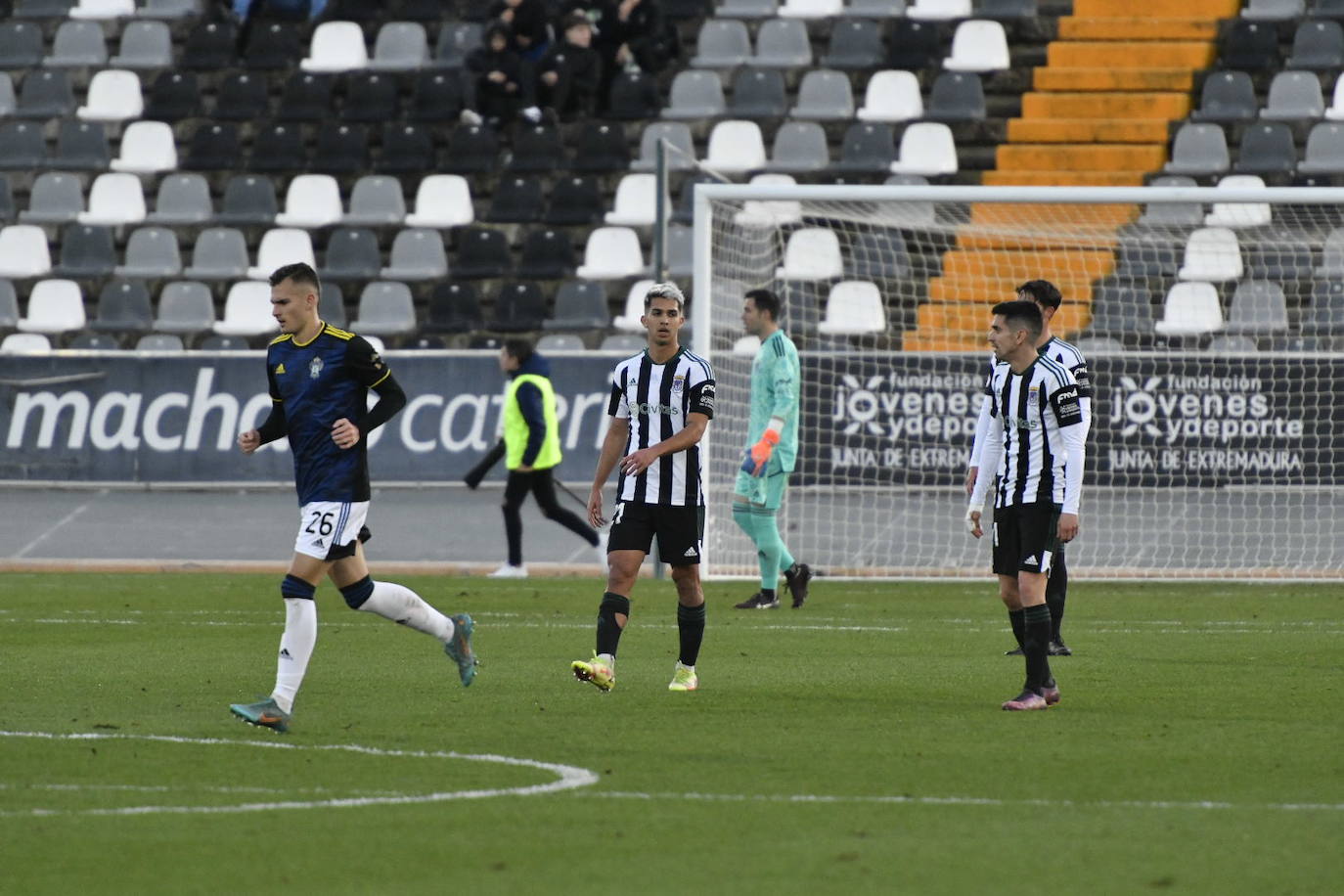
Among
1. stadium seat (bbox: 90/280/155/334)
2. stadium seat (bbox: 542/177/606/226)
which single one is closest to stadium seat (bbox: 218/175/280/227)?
stadium seat (bbox: 90/280/155/334)

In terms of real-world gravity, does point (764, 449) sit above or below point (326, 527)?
above

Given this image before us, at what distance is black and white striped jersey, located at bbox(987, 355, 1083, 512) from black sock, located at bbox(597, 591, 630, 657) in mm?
1794

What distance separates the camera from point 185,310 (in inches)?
869

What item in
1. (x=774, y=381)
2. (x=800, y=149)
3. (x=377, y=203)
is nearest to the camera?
(x=774, y=381)

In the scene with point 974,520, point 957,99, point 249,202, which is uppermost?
point 957,99

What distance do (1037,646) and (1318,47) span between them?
15.6 metres

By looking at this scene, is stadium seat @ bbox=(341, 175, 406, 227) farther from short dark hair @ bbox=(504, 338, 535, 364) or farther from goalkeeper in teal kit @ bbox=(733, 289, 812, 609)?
goalkeeper in teal kit @ bbox=(733, 289, 812, 609)

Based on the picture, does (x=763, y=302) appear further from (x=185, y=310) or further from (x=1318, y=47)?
(x=1318, y=47)

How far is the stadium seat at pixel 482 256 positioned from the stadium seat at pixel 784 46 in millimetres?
3897

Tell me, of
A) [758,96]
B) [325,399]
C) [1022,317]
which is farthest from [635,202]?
[325,399]

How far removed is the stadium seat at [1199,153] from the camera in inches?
858

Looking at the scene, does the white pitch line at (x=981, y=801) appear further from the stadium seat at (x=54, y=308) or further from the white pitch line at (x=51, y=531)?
the stadium seat at (x=54, y=308)

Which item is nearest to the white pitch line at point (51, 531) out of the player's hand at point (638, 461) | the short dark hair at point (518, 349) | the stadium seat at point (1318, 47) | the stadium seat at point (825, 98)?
the short dark hair at point (518, 349)

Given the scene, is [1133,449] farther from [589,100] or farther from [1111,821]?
[1111,821]
